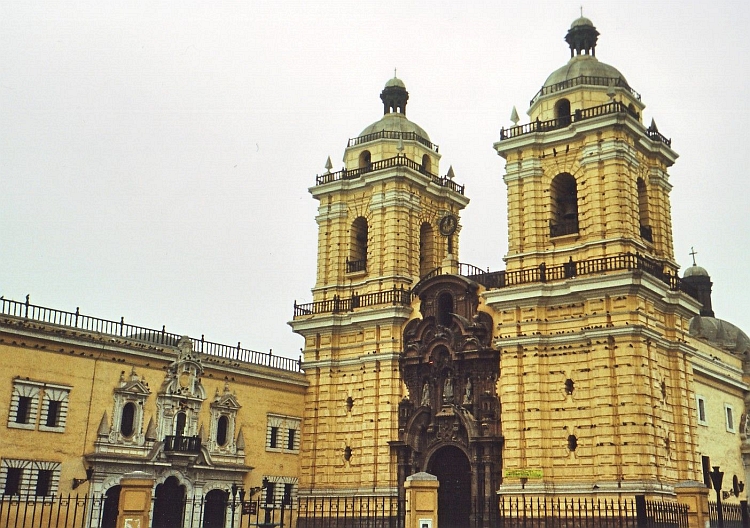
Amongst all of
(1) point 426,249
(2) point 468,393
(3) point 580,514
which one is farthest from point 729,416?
(3) point 580,514

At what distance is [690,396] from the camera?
35094mm

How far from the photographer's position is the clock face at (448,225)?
135ft

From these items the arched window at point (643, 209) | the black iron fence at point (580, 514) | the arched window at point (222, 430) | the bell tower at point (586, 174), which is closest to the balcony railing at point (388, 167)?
the bell tower at point (586, 174)

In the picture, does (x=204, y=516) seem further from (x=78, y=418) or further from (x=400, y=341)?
(x=400, y=341)

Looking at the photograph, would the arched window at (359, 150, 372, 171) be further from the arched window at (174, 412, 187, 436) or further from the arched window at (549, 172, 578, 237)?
the arched window at (174, 412, 187, 436)

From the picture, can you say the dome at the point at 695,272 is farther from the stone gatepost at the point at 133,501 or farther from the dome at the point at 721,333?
the stone gatepost at the point at 133,501

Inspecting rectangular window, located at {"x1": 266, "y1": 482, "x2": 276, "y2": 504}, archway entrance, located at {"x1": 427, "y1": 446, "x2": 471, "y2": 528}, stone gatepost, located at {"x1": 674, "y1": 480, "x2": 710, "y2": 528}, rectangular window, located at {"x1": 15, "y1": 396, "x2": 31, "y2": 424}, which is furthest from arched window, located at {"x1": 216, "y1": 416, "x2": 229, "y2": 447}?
stone gatepost, located at {"x1": 674, "y1": 480, "x2": 710, "y2": 528}

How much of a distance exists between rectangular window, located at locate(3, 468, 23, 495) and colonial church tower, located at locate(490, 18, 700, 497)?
1804cm

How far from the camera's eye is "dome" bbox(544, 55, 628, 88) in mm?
37312

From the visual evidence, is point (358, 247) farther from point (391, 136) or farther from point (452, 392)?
point (452, 392)

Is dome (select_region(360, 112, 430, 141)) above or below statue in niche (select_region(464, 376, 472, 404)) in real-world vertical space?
above

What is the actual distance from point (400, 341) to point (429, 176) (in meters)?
9.24

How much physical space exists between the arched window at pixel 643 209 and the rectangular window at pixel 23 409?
25623 millimetres

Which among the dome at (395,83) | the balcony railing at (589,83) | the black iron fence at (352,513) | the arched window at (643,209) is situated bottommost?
the black iron fence at (352,513)
